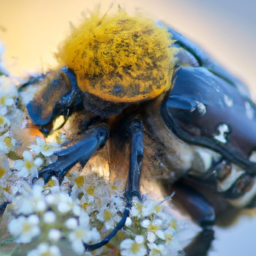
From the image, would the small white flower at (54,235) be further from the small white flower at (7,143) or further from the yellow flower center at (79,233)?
the small white flower at (7,143)

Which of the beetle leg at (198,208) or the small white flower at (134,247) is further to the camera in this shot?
the beetle leg at (198,208)

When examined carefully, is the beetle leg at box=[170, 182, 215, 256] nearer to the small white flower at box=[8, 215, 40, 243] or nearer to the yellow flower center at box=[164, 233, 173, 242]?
the yellow flower center at box=[164, 233, 173, 242]

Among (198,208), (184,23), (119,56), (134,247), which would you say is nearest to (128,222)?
(134,247)

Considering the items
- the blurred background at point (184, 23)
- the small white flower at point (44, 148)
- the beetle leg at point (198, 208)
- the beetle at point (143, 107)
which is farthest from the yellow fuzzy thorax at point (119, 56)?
the blurred background at point (184, 23)

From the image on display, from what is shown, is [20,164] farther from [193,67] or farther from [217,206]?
[217,206]

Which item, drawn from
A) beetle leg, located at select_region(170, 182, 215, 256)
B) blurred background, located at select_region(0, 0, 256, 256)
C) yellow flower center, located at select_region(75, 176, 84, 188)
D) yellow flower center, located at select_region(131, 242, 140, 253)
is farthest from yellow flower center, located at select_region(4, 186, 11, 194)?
blurred background, located at select_region(0, 0, 256, 256)

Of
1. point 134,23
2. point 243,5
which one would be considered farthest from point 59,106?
point 243,5
